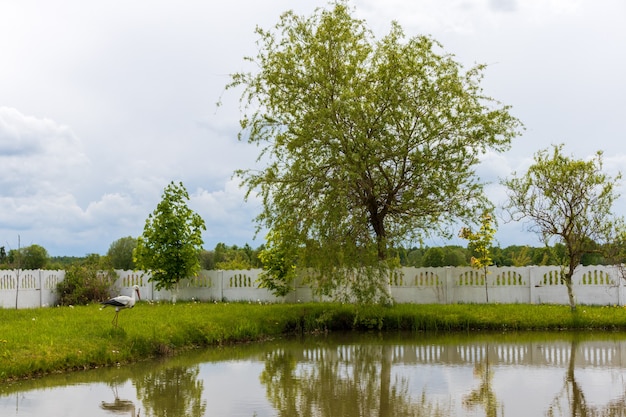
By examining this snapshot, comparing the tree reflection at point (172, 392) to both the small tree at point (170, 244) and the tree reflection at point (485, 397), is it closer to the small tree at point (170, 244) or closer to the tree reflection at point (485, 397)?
the tree reflection at point (485, 397)

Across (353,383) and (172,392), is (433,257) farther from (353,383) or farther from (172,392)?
(172,392)

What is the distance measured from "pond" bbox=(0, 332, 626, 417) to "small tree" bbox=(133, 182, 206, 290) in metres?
9.86

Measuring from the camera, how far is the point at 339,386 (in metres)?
11.8

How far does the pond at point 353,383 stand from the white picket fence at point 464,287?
24.3 feet

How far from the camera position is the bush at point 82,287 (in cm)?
2753

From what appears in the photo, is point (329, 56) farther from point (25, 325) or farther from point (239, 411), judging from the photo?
point (239, 411)

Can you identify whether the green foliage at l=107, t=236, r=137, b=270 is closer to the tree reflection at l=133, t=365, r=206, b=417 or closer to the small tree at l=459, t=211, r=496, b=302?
the small tree at l=459, t=211, r=496, b=302

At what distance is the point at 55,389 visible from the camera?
462 inches

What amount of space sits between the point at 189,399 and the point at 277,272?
1494 cm

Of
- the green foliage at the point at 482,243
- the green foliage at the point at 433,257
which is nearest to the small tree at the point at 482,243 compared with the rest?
the green foliage at the point at 482,243

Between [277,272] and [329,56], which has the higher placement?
[329,56]

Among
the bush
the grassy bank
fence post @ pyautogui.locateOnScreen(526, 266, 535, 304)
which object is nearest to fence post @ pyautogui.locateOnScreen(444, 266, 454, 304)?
the grassy bank

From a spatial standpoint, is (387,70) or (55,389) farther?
(387,70)

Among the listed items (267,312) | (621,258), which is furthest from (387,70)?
(621,258)
